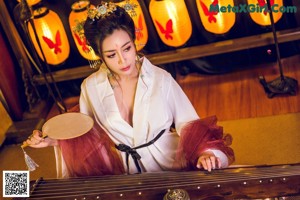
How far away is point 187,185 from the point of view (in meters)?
2.68

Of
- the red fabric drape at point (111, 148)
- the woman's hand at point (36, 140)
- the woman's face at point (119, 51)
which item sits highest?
the woman's face at point (119, 51)

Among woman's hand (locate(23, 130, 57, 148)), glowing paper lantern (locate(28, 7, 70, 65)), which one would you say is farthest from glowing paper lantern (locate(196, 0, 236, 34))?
woman's hand (locate(23, 130, 57, 148))

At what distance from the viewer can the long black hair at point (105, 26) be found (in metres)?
3.17

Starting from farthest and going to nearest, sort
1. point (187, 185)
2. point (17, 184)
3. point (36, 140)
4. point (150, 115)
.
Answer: point (150, 115), point (36, 140), point (17, 184), point (187, 185)

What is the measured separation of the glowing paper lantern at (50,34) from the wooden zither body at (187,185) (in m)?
2.62

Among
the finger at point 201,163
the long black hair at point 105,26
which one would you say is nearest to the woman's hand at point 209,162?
the finger at point 201,163

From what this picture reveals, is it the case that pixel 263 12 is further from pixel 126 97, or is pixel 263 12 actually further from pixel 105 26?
pixel 105 26

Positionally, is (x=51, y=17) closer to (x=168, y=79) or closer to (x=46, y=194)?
(x=168, y=79)

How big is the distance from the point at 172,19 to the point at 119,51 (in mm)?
2077

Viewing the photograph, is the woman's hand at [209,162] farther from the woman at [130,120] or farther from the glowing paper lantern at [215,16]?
the glowing paper lantern at [215,16]

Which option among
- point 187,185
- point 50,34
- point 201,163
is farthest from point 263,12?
point 187,185

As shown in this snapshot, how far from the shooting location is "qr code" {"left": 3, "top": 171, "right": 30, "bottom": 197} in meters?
2.86

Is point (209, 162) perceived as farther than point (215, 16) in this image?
No

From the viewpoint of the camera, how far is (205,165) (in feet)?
9.66
